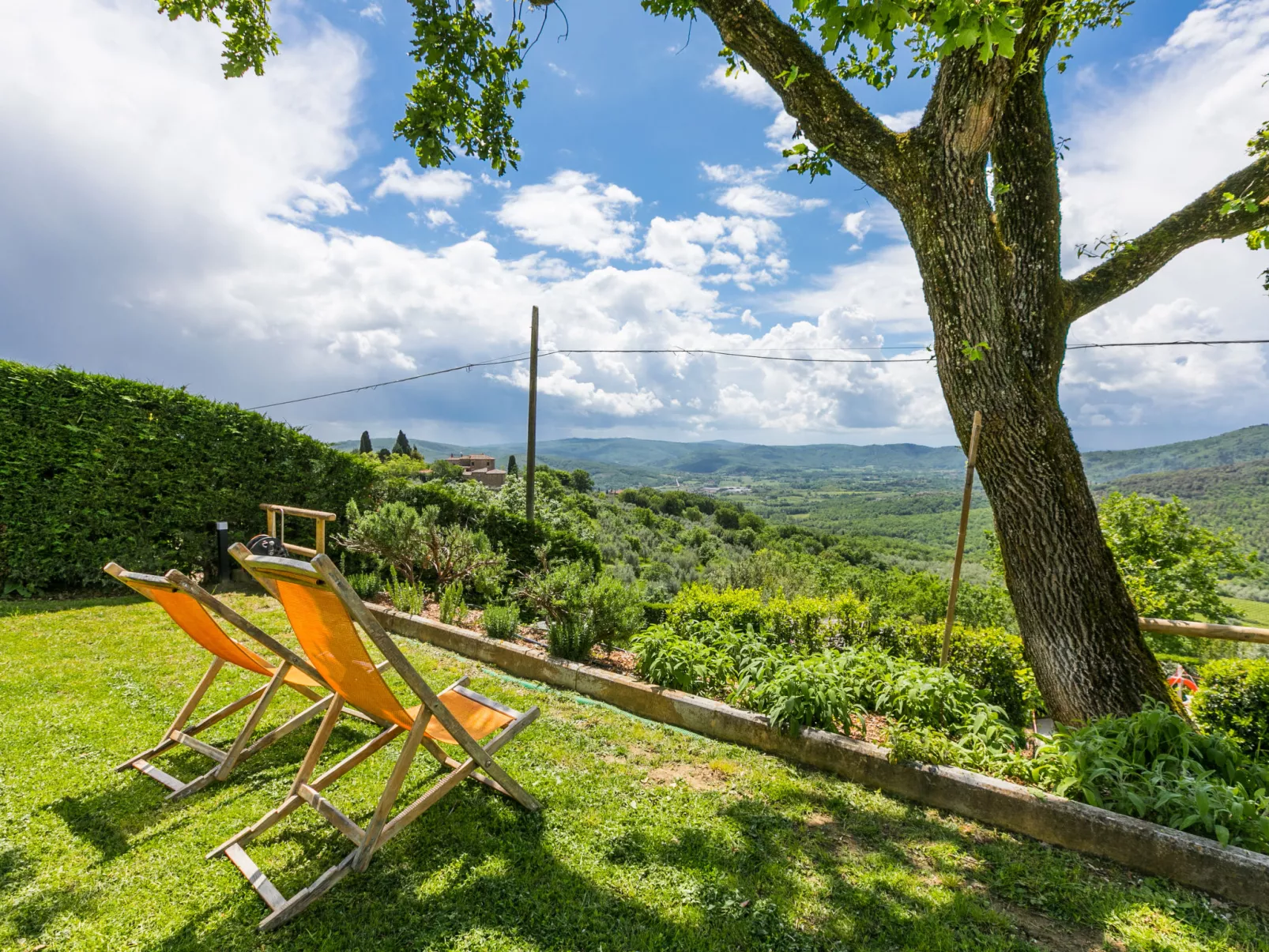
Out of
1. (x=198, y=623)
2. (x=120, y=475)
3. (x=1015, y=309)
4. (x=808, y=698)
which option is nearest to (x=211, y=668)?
(x=198, y=623)

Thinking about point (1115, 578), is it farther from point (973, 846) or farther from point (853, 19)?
point (853, 19)

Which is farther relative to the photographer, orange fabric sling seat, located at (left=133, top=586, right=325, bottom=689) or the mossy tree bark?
the mossy tree bark

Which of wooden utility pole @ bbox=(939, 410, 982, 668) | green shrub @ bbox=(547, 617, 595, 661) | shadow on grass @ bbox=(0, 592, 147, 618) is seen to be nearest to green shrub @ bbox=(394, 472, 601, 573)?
shadow on grass @ bbox=(0, 592, 147, 618)

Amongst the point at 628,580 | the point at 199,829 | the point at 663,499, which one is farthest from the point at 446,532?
the point at 663,499

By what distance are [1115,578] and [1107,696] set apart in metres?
0.71

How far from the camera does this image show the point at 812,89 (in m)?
3.47

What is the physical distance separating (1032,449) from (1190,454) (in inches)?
3695

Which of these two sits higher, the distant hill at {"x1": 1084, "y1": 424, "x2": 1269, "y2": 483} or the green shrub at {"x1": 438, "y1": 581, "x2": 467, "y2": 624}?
the distant hill at {"x1": 1084, "y1": 424, "x2": 1269, "y2": 483}

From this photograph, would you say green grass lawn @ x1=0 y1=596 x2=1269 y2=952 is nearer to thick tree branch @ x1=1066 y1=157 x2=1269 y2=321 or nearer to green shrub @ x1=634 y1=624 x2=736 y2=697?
green shrub @ x1=634 y1=624 x2=736 y2=697

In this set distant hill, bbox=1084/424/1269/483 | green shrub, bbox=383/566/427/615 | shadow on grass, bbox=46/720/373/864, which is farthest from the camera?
distant hill, bbox=1084/424/1269/483

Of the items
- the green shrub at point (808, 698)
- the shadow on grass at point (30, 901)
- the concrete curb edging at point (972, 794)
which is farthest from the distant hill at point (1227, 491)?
the shadow on grass at point (30, 901)

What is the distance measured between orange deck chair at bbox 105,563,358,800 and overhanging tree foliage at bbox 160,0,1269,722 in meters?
4.06

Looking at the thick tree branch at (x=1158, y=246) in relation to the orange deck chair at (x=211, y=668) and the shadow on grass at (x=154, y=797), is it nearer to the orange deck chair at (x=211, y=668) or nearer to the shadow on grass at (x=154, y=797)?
the orange deck chair at (x=211, y=668)

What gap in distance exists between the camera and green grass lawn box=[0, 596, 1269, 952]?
195 centimetres
